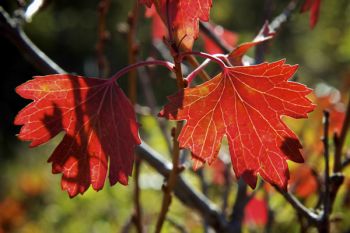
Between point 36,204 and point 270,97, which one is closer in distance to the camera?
point 270,97

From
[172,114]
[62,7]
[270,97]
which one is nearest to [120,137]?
[172,114]

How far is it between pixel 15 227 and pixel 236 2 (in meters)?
6.90

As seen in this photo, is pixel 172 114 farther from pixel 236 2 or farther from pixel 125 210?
pixel 236 2

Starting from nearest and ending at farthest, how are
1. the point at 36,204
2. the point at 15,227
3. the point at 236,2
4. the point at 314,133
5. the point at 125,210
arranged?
the point at 314,133 < the point at 125,210 < the point at 15,227 < the point at 36,204 < the point at 236,2

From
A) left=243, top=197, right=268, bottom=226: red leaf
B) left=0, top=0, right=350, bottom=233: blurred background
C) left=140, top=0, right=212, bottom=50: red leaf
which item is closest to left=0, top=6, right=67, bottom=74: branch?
left=0, top=0, right=350, bottom=233: blurred background

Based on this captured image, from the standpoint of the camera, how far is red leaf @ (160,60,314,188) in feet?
2.13

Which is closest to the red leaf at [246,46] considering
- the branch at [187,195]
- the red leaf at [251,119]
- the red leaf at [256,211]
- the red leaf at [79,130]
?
the red leaf at [251,119]

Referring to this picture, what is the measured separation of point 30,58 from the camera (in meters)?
1.00

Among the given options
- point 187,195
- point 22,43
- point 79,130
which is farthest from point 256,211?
point 79,130

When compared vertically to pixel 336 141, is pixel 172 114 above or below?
above

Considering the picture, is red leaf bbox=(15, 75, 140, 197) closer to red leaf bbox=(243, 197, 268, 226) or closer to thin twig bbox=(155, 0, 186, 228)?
thin twig bbox=(155, 0, 186, 228)

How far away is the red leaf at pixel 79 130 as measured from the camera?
67 centimetres

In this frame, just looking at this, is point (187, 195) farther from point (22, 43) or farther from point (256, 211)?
point (256, 211)

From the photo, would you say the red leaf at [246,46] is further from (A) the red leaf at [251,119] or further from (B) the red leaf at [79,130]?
(B) the red leaf at [79,130]
